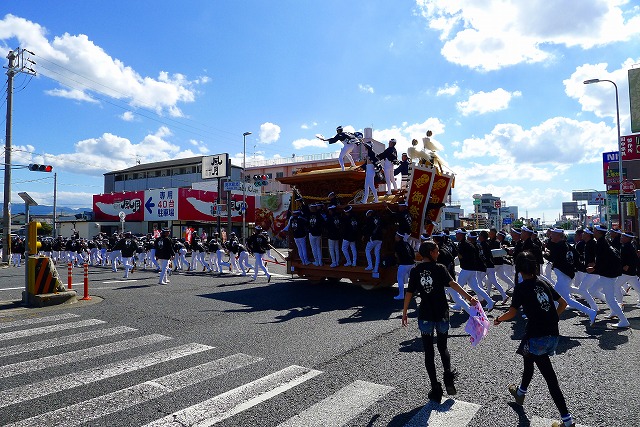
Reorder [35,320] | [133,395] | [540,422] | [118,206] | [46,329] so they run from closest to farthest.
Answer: [540,422] < [133,395] < [46,329] < [35,320] < [118,206]

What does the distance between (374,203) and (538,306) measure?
28.3 ft

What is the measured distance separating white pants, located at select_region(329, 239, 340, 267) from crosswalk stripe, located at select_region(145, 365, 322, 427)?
7.98 m

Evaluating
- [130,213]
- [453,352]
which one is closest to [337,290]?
[453,352]

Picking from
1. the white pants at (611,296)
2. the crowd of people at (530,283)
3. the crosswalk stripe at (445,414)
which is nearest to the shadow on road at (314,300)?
the crowd of people at (530,283)

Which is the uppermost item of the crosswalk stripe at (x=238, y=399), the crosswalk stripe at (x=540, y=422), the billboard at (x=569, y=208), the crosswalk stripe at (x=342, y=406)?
the billboard at (x=569, y=208)

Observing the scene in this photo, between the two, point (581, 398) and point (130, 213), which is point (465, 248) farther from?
point (130, 213)

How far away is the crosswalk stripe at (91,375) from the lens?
493 centimetres

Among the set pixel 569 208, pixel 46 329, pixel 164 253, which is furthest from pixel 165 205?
pixel 569 208

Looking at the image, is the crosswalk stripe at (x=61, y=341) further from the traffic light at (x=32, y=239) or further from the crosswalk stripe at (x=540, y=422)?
the crosswalk stripe at (x=540, y=422)

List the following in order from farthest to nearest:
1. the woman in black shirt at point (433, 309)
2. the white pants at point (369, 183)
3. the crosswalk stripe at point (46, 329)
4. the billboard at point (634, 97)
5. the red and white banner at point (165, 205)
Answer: the red and white banner at point (165, 205) → the billboard at point (634, 97) → the white pants at point (369, 183) → the crosswalk stripe at point (46, 329) → the woman in black shirt at point (433, 309)

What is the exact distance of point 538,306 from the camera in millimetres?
4277

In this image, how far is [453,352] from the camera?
6.58 metres

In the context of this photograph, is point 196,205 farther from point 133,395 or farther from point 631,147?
point 133,395

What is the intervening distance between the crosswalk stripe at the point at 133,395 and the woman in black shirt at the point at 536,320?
11.8 ft
